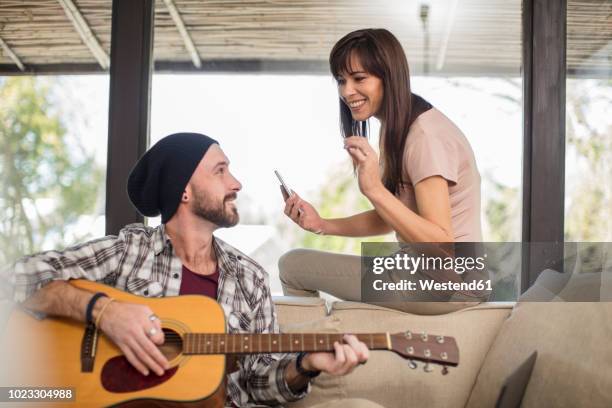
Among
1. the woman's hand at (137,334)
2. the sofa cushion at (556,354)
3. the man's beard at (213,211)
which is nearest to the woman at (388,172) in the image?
the sofa cushion at (556,354)

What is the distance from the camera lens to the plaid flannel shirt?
2.00 meters

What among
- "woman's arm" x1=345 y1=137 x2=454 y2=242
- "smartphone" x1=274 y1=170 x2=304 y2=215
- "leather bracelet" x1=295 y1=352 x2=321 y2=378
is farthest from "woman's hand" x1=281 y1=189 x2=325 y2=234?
"leather bracelet" x1=295 y1=352 x2=321 y2=378

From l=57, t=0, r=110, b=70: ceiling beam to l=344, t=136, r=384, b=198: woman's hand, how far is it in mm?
1040

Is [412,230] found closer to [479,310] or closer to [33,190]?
[479,310]

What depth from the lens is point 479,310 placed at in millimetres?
2500

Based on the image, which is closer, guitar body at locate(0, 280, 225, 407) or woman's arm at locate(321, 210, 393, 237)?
guitar body at locate(0, 280, 225, 407)

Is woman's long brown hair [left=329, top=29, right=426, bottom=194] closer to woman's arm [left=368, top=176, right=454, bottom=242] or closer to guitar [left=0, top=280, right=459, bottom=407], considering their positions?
woman's arm [left=368, top=176, right=454, bottom=242]

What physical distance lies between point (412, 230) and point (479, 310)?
362 millimetres

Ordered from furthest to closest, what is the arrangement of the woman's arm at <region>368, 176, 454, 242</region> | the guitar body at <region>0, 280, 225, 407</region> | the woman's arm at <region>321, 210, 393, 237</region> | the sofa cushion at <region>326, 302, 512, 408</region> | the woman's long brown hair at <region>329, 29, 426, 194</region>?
the woman's arm at <region>321, 210, 393, 237</region>
the woman's long brown hair at <region>329, 29, 426, 194</region>
the woman's arm at <region>368, 176, 454, 242</region>
the sofa cushion at <region>326, 302, 512, 408</region>
the guitar body at <region>0, 280, 225, 407</region>

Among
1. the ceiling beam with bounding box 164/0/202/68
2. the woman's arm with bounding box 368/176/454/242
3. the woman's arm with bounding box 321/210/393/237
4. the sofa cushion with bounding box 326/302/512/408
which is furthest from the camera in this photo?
the ceiling beam with bounding box 164/0/202/68

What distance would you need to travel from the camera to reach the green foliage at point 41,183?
285 cm

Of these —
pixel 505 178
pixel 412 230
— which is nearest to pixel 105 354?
pixel 412 230

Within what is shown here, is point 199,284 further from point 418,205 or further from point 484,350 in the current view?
point 484,350

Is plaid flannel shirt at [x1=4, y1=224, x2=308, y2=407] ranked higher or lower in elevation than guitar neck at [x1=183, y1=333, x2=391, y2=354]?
higher
